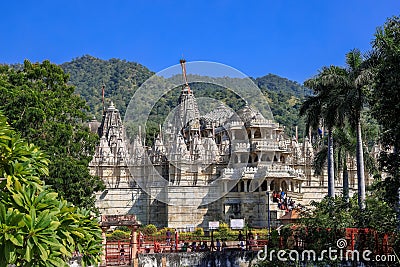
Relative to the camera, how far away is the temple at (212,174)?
5397cm

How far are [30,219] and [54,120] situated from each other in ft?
101

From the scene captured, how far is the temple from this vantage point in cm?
5397

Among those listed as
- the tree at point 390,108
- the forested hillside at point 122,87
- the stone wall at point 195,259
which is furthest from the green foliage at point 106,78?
the tree at point 390,108

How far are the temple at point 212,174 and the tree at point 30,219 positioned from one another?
3763 cm

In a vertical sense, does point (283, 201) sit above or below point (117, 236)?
above

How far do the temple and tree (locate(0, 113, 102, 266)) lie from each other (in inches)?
1482

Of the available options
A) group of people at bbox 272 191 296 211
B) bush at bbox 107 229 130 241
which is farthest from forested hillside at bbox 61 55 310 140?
bush at bbox 107 229 130 241

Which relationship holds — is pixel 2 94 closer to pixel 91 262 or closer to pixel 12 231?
pixel 91 262

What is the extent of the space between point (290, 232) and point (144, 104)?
33719mm

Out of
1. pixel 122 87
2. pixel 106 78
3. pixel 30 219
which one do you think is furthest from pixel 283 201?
pixel 106 78

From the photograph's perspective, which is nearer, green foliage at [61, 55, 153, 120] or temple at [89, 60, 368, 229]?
temple at [89, 60, 368, 229]

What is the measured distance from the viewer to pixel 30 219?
10.6 metres

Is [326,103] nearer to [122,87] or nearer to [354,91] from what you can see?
[354,91]

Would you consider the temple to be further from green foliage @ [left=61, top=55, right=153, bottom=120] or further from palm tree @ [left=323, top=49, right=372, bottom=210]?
green foliage @ [left=61, top=55, right=153, bottom=120]
